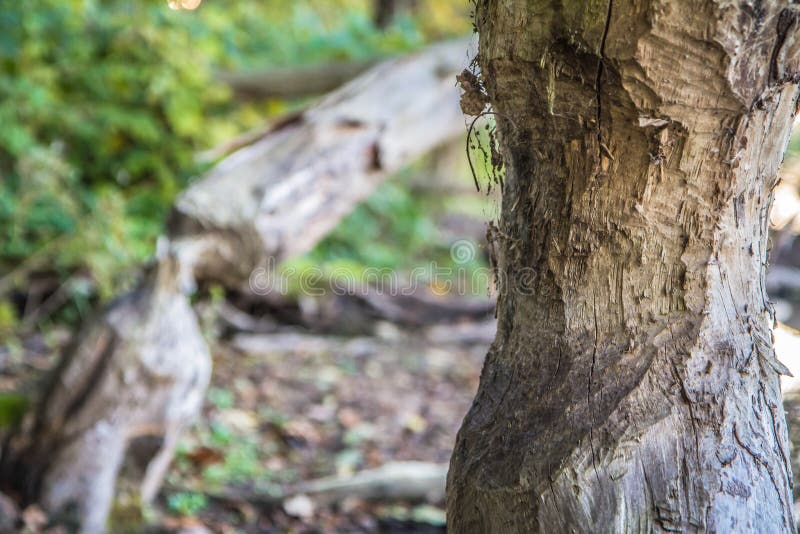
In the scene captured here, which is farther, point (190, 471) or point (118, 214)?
point (118, 214)

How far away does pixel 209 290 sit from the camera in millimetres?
4750

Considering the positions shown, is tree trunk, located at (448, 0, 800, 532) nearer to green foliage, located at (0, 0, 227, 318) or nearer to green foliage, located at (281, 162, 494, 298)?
green foliage, located at (0, 0, 227, 318)

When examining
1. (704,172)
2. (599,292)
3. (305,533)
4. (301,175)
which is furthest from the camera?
(301,175)

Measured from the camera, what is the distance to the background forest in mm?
3783

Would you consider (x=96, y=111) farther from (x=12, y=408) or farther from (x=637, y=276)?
(x=637, y=276)

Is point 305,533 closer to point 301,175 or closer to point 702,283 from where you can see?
point 301,175

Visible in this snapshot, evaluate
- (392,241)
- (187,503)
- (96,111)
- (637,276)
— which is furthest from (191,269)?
(392,241)

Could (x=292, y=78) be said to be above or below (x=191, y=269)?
above

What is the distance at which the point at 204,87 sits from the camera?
616 centimetres

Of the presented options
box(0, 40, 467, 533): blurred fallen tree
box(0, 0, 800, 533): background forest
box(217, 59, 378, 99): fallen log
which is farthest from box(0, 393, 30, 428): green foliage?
box(217, 59, 378, 99): fallen log

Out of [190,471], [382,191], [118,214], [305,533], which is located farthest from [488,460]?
[382,191]

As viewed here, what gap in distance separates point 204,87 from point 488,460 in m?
5.42

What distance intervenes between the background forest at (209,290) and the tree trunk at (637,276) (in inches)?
70.8

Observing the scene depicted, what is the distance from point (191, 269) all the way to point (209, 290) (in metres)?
0.85
